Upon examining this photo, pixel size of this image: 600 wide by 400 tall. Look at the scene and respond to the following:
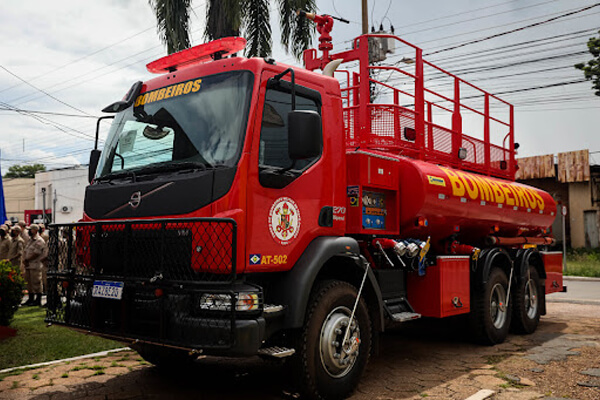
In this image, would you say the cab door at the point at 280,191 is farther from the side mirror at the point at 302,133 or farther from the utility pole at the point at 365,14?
the utility pole at the point at 365,14

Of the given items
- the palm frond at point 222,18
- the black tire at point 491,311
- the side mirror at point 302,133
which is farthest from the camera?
the palm frond at point 222,18

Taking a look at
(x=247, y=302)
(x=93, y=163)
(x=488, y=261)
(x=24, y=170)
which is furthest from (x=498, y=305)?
(x=24, y=170)

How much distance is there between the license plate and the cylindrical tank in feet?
10.5

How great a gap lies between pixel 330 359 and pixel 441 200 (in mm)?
2519

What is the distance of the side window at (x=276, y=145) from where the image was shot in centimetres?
434

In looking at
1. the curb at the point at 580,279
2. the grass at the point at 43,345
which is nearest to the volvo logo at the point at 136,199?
the grass at the point at 43,345

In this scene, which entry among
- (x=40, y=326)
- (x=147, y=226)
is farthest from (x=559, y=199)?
(x=147, y=226)

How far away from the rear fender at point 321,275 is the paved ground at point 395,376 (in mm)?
758

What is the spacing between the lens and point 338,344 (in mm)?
4766

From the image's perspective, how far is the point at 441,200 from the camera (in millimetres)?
6289

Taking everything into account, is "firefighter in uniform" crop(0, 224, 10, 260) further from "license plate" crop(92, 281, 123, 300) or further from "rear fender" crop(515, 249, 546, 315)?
"rear fender" crop(515, 249, 546, 315)

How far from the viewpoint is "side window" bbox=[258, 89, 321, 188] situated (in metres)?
4.34

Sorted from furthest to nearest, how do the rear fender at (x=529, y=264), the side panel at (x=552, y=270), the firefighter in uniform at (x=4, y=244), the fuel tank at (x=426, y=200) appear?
the firefighter in uniform at (x=4, y=244) < the side panel at (x=552, y=270) < the rear fender at (x=529, y=264) < the fuel tank at (x=426, y=200)

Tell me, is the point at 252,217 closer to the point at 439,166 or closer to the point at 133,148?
the point at 133,148
